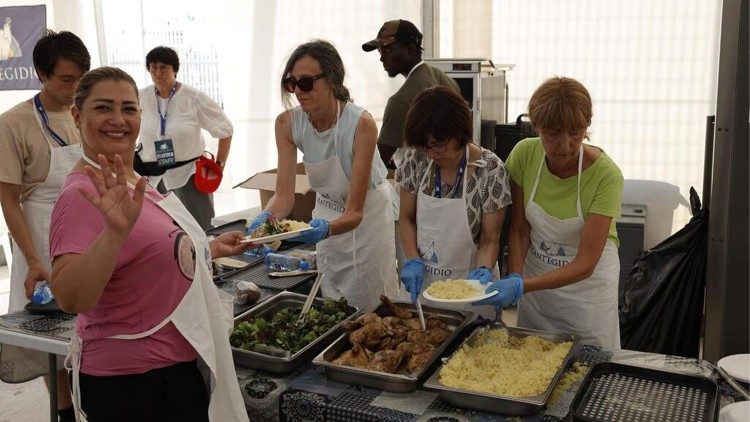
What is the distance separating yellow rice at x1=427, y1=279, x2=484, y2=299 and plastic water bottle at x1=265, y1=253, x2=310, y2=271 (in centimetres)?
89

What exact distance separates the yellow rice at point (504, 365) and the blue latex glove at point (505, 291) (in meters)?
0.10

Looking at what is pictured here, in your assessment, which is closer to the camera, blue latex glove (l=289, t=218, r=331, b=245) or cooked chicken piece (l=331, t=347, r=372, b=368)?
cooked chicken piece (l=331, t=347, r=372, b=368)

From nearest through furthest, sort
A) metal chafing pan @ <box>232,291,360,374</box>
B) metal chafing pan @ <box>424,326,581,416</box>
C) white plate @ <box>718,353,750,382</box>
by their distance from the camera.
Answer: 1. metal chafing pan @ <box>424,326,581,416</box>
2. white plate @ <box>718,353,750,382</box>
3. metal chafing pan @ <box>232,291,360,374</box>

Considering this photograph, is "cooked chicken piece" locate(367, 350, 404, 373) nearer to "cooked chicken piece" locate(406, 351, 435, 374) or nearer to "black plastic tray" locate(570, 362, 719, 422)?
"cooked chicken piece" locate(406, 351, 435, 374)

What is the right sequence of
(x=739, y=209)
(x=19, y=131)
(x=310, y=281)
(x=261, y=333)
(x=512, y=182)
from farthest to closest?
(x=739, y=209) → (x=310, y=281) → (x=19, y=131) → (x=512, y=182) → (x=261, y=333)

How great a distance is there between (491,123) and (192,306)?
3181 mm

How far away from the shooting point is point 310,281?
260 cm

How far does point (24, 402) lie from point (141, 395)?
7.72 feet

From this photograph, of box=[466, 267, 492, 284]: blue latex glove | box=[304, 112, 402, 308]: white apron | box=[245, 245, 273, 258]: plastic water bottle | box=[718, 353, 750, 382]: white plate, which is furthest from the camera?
box=[245, 245, 273, 258]: plastic water bottle

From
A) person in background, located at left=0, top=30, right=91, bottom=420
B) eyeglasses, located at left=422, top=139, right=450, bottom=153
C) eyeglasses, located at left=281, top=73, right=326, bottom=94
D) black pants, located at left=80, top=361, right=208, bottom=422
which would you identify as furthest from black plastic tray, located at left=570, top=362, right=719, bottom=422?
person in background, located at left=0, top=30, right=91, bottom=420

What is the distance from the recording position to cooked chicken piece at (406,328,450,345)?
1.85 meters

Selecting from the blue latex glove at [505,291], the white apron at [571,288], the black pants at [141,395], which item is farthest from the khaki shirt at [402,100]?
the black pants at [141,395]

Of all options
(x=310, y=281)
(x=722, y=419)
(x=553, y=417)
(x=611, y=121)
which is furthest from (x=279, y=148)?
(x=611, y=121)

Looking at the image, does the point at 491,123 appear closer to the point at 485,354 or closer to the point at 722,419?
the point at 485,354
